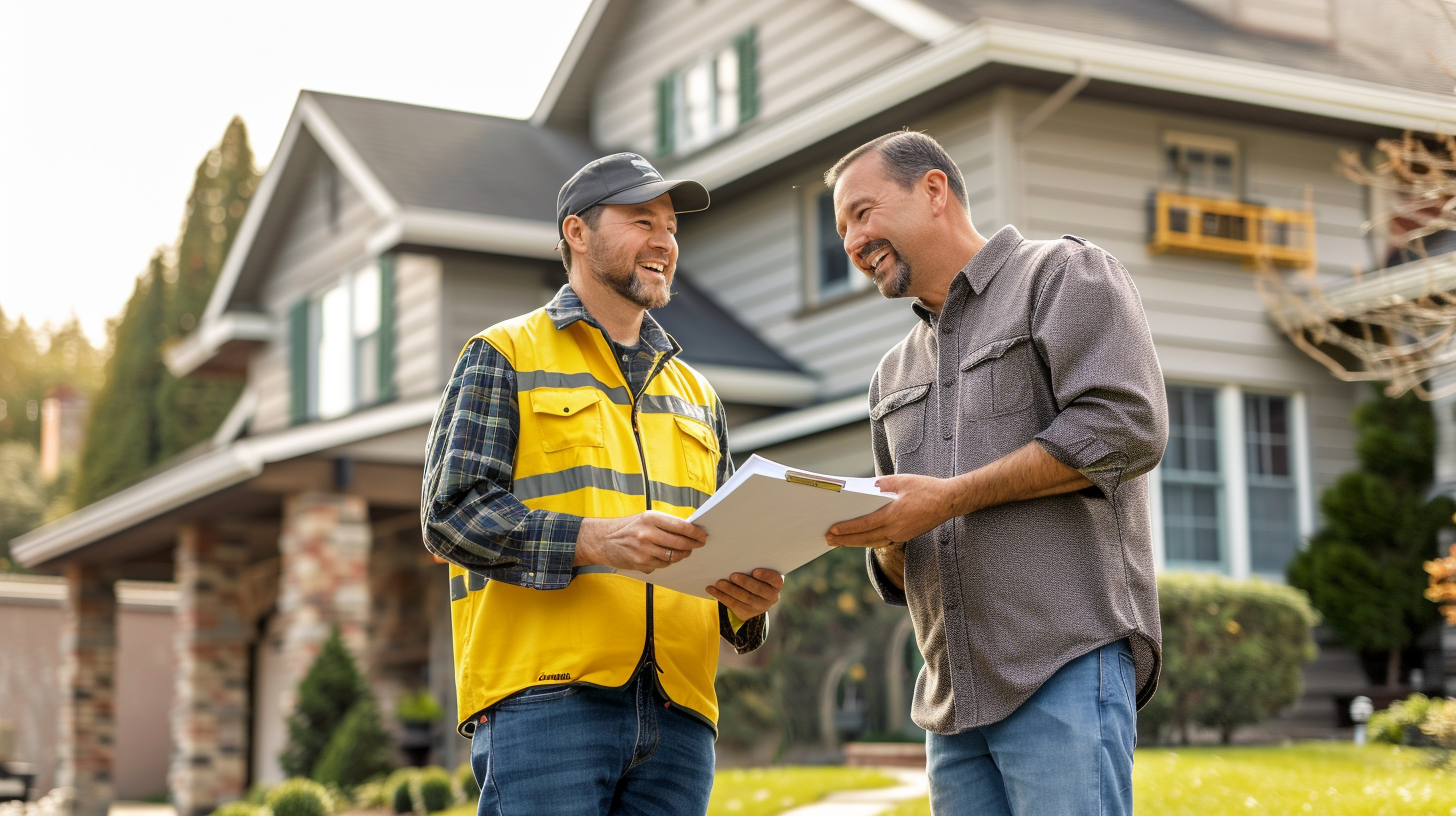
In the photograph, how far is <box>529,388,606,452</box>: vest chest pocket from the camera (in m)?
3.18

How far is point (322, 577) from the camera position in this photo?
12.4 meters

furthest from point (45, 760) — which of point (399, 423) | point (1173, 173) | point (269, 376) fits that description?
point (1173, 173)

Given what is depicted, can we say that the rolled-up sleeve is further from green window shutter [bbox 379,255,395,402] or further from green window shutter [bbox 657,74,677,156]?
green window shutter [bbox 657,74,677,156]

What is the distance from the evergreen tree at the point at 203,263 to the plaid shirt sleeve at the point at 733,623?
31.3 m

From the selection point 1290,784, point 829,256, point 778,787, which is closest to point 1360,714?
point 1290,784

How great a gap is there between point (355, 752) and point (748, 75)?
24.0 ft

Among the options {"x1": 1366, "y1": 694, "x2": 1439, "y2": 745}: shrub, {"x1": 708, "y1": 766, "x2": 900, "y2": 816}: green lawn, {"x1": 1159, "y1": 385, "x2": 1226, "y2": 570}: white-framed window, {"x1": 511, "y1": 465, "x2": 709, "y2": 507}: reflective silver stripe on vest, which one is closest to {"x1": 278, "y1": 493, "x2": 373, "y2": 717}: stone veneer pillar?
{"x1": 708, "y1": 766, "x2": 900, "y2": 816}: green lawn

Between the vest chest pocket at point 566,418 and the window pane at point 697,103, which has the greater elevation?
the window pane at point 697,103

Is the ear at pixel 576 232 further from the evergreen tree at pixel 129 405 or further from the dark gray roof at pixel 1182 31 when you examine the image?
the evergreen tree at pixel 129 405

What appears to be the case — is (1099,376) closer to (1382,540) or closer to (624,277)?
(624,277)

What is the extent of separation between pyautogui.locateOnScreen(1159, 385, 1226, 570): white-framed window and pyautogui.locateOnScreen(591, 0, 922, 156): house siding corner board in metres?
3.89

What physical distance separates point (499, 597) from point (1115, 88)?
394 inches

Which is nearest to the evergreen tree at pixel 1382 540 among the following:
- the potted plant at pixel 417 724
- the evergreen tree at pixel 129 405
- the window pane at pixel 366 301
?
the potted plant at pixel 417 724

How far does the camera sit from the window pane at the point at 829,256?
1346 cm
